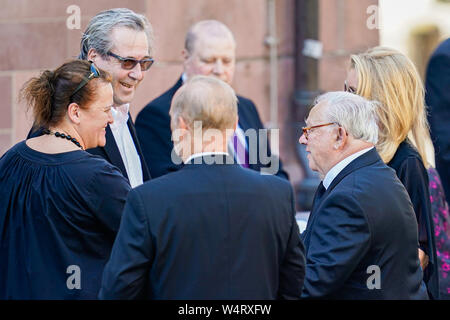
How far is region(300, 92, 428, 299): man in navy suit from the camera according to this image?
11.3ft

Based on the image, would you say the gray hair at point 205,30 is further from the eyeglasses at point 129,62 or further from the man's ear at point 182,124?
the man's ear at point 182,124

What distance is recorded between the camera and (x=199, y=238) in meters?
2.92

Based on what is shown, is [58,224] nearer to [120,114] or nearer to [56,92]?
[56,92]

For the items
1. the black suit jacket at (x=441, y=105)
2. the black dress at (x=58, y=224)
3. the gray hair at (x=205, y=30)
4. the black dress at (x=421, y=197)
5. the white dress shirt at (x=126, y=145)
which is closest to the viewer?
the black dress at (x=58, y=224)

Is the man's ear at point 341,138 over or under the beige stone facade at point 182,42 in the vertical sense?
under

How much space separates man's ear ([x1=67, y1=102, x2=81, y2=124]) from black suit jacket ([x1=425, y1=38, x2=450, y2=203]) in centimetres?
229

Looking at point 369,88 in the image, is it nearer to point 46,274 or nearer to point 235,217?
point 235,217

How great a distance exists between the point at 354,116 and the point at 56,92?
124 centimetres

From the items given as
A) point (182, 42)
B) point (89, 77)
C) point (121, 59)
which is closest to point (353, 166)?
point (89, 77)

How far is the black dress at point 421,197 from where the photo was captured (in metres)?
4.01

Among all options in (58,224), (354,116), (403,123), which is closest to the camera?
(58,224)

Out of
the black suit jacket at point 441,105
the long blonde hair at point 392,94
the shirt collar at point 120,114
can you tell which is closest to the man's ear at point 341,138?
the long blonde hair at point 392,94

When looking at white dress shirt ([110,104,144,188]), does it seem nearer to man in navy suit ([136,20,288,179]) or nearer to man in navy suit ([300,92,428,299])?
man in navy suit ([136,20,288,179])
